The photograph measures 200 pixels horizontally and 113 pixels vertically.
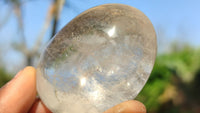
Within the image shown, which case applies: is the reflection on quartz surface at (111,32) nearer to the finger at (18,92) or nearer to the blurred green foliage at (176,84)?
the finger at (18,92)

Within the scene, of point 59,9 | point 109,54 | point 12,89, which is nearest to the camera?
point 109,54

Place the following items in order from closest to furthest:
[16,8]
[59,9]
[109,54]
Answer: [109,54]
[59,9]
[16,8]

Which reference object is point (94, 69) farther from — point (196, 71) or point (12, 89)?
point (196, 71)

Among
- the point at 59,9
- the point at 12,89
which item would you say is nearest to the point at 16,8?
the point at 59,9

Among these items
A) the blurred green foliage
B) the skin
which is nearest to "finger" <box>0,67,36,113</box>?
the skin

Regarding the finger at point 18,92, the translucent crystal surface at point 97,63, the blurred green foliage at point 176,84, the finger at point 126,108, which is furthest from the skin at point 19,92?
the blurred green foliage at point 176,84

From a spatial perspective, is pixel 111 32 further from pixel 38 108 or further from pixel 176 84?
pixel 176 84

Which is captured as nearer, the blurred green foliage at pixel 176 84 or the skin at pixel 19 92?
the skin at pixel 19 92

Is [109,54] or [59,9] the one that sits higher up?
[109,54]
